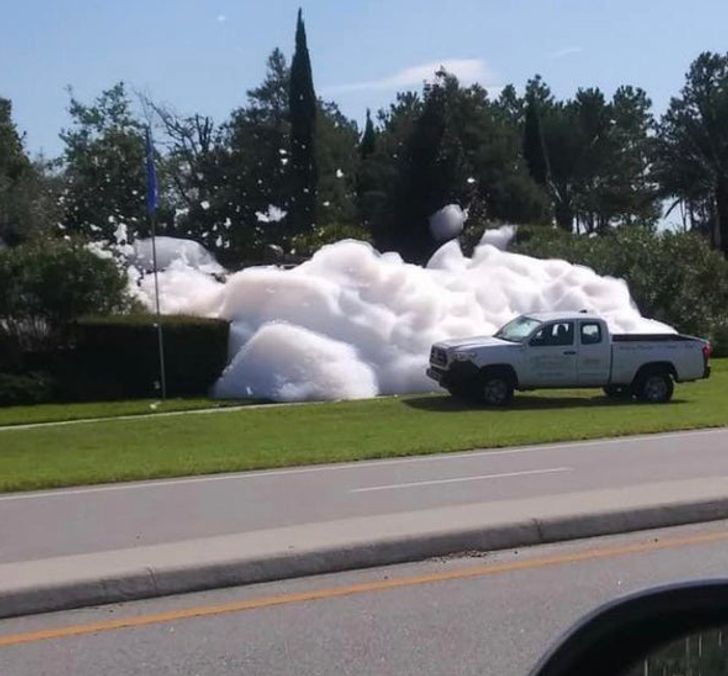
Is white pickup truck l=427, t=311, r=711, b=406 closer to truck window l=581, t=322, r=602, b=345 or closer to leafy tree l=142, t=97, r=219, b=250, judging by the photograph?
truck window l=581, t=322, r=602, b=345

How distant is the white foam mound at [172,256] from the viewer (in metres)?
40.3

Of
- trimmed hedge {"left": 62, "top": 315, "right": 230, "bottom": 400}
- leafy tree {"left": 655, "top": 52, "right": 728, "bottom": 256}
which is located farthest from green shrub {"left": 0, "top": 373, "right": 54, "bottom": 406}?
leafy tree {"left": 655, "top": 52, "right": 728, "bottom": 256}

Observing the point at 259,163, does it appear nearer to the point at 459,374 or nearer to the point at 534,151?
the point at 534,151

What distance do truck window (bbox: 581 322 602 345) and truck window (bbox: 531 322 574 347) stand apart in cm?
27

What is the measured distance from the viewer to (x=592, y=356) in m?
27.4

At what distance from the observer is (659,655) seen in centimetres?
266

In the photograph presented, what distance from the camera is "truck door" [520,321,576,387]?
2720cm

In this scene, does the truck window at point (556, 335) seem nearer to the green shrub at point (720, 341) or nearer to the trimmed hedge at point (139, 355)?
the trimmed hedge at point (139, 355)

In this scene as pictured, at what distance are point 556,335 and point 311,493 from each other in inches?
605

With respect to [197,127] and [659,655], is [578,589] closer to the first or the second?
[659,655]


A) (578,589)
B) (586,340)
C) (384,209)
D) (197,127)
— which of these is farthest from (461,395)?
(197,127)

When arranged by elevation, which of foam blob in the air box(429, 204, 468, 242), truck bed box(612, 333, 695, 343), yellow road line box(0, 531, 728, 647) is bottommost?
yellow road line box(0, 531, 728, 647)

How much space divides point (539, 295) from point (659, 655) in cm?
3187

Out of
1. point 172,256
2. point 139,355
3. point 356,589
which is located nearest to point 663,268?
point 172,256
